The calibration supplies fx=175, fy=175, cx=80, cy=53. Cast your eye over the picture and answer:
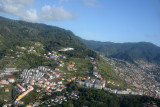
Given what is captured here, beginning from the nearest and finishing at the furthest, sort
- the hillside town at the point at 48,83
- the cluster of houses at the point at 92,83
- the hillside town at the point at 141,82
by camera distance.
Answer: the hillside town at the point at 48,83 → the cluster of houses at the point at 92,83 → the hillside town at the point at 141,82

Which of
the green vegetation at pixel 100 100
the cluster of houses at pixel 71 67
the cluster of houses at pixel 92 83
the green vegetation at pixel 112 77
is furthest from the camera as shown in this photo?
the cluster of houses at pixel 71 67

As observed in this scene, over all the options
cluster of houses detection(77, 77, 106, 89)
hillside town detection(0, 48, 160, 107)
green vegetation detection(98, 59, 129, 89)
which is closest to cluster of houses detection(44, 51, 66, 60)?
hillside town detection(0, 48, 160, 107)

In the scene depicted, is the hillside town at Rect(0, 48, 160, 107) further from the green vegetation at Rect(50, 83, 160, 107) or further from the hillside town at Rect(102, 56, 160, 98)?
the hillside town at Rect(102, 56, 160, 98)

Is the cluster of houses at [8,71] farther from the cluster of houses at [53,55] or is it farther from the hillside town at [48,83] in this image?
the cluster of houses at [53,55]

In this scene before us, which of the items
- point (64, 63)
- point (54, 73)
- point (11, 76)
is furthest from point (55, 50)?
point (11, 76)

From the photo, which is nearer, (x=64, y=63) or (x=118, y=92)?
(x=118, y=92)

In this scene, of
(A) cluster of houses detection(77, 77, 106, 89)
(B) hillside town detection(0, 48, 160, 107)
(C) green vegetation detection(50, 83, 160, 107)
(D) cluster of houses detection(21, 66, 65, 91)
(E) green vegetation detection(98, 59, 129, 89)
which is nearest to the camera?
(C) green vegetation detection(50, 83, 160, 107)

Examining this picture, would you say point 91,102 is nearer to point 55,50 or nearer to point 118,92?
point 118,92

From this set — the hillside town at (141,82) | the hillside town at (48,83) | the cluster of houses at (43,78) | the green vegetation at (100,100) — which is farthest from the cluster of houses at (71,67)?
the hillside town at (141,82)

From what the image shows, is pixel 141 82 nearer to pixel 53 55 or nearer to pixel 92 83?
pixel 92 83

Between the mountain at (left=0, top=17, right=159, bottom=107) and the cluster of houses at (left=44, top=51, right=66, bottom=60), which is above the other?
the cluster of houses at (left=44, top=51, right=66, bottom=60)

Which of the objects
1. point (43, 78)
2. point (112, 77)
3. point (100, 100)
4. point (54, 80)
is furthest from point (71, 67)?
point (100, 100)
